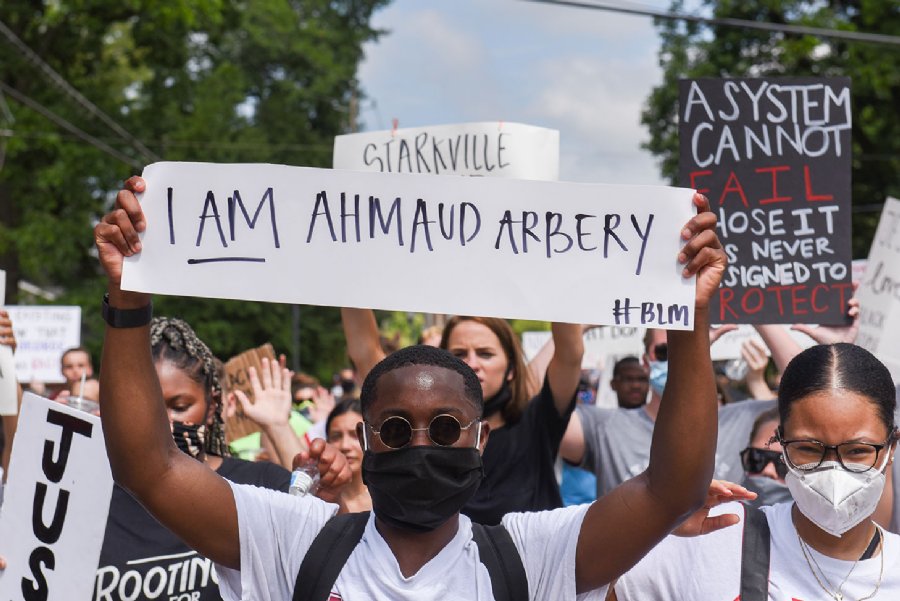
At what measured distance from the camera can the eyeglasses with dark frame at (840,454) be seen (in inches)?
109

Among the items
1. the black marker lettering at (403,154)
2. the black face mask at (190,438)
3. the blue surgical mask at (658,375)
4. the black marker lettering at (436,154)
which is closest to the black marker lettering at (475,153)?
the black marker lettering at (436,154)

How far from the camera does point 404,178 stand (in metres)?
2.68

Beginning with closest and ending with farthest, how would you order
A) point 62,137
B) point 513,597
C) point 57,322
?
point 513,597 → point 57,322 → point 62,137

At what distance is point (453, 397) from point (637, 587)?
72 centimetres

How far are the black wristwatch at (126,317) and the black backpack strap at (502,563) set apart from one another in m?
0.83

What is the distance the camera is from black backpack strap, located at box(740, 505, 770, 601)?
2.70 meters

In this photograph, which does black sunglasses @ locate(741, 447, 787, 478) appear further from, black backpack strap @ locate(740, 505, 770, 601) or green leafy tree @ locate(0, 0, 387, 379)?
green leafy tree @ locate(0, 0, 387, 379)

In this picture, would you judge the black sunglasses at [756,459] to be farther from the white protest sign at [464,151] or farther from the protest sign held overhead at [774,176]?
the white protest sign at [464,151]

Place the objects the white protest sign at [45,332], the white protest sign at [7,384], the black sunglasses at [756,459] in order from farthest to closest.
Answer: the white protest sign at [45,332]
the white protest sign at [7,384]
the black sunglasses at [756,459]

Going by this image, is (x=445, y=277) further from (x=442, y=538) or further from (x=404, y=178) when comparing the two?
(x=442, y=538)

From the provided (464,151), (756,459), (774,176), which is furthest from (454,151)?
(756,459)

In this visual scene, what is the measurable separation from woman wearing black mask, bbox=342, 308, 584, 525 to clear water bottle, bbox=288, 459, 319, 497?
3.22 ft

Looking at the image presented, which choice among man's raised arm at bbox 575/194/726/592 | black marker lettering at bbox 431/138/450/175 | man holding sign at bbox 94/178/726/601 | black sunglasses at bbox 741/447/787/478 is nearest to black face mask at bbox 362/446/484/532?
man holding sign at bbox 94/178/726/601

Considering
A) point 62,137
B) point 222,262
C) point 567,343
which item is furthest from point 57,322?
point 222,262
